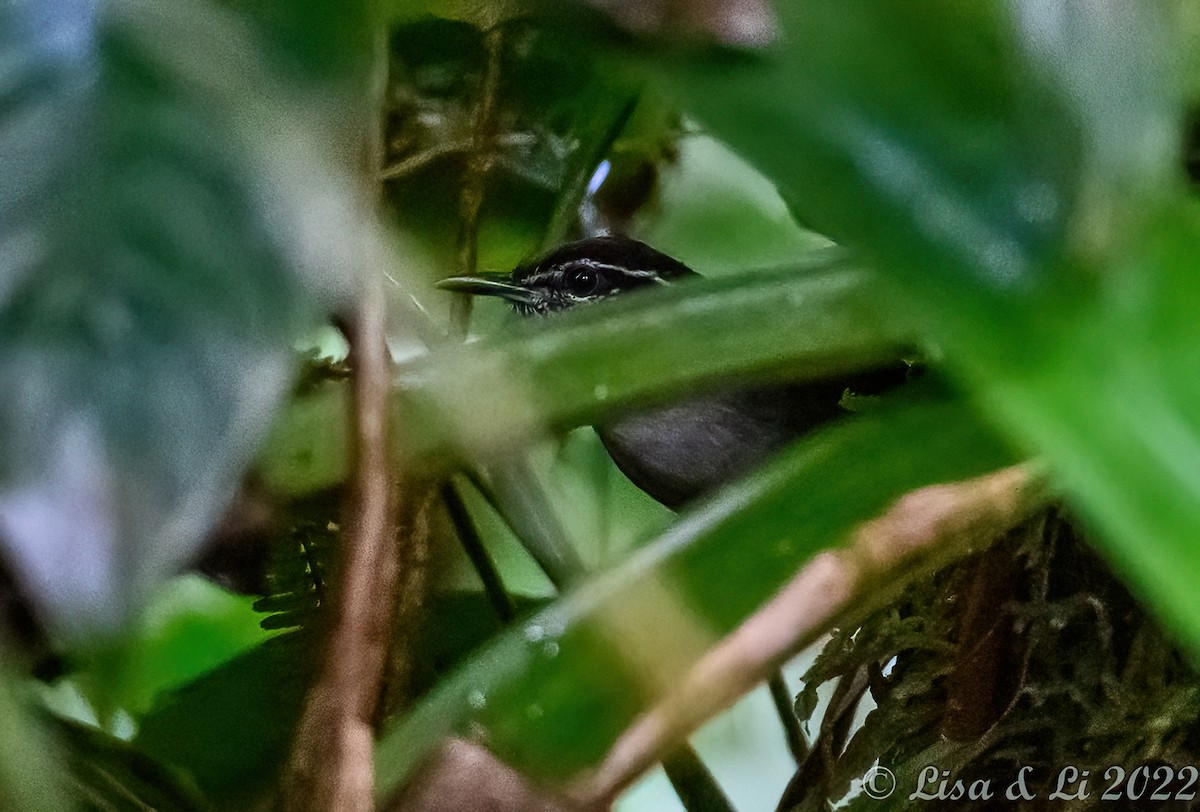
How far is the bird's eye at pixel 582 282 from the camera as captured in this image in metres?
0.53

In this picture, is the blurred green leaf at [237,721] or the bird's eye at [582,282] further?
the bird's eye at [582,282]

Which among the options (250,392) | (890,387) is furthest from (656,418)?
(250,392)

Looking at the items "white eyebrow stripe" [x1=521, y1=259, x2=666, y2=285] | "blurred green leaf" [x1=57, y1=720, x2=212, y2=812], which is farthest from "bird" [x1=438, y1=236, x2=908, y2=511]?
"blurred green leaf" [x1=57, y1=720, x2=212, y2=812]

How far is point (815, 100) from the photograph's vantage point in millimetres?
318

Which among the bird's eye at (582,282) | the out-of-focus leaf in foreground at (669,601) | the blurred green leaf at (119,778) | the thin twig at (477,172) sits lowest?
the blurred green leaf at (119,778)

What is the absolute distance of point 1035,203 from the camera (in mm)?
291

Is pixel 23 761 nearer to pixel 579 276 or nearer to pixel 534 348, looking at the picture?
pixel 534 348

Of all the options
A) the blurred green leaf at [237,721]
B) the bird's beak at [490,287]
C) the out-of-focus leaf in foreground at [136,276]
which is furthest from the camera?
the bird's beak at [490,287]

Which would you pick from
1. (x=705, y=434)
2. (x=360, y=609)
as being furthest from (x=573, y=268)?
(x=360, y=609)

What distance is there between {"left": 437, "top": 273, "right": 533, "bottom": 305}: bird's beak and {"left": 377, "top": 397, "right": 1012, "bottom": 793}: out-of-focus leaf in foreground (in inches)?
7.3

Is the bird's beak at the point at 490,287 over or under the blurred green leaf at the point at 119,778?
over

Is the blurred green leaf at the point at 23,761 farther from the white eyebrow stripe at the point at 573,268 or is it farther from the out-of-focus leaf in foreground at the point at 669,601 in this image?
the white eyebrow stripe at the point at 573,268

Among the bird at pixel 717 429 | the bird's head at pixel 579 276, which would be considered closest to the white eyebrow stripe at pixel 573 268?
the bird's head at pixel 579 276

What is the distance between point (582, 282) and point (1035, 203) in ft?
0.95
